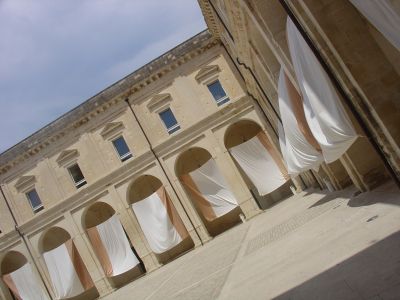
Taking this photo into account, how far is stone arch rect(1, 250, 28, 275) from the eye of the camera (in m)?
25.9

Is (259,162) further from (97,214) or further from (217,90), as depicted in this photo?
(97,214)

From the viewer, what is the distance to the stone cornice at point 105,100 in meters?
22.7

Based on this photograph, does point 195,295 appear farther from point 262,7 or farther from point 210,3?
point 210,3

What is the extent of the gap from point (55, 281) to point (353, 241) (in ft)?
65.4

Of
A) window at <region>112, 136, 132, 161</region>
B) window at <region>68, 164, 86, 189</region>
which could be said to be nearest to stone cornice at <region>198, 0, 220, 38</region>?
window at <region>112, 136, 132, 161</region>

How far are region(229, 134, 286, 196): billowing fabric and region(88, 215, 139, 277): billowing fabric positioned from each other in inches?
295

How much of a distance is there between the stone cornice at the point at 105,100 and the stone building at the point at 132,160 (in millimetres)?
57

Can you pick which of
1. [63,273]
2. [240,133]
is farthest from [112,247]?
[240,133]

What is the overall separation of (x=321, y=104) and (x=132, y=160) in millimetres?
16516

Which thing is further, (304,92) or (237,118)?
(237,118)

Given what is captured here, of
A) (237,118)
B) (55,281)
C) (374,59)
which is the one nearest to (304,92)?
(374,59)

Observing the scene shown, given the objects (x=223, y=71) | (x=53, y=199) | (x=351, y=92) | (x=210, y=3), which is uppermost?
(x=210, y=3)

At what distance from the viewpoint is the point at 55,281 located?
22.3 meters

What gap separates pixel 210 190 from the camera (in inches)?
832
